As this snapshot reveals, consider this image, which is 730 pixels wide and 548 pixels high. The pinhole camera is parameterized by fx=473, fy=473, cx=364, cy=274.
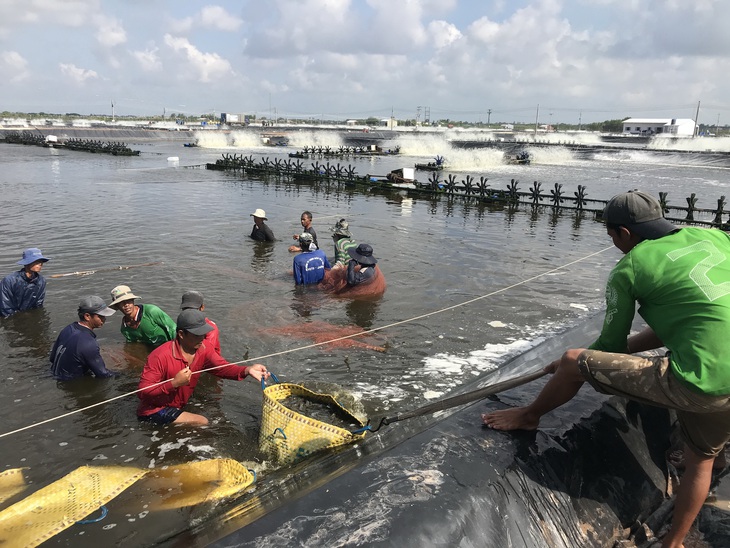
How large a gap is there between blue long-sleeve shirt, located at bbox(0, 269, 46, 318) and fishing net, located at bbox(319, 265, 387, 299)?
575 cm

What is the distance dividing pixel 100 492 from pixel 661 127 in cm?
13287

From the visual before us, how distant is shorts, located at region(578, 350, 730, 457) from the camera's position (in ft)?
8.70

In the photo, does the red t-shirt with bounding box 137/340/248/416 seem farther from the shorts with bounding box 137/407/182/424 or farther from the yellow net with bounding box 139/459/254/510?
the yellow net with bounding box 139/459/254/510

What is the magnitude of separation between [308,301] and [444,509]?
789cm

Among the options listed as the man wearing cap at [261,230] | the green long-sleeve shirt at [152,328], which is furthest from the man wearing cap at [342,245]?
the man wearing cap at [261,230]

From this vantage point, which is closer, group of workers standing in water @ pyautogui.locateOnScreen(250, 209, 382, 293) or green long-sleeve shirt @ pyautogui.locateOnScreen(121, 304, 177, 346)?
A: green long-sleeve shirt @ pyautogui.locateOnScreen(121, 304, 177, 346)

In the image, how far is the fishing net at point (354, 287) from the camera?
10273 mm

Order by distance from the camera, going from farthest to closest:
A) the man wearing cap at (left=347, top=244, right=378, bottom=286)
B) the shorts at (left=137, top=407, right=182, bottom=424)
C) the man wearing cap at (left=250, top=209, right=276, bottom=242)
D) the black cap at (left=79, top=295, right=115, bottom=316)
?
1. the man wearing cap at (left=250, top=209, right=276, bottom=242)
2. the man wearing cap at (left=347, top=244, right=378, bottom=286)
3. the black cap at (left=79, top=295, right=115, bottom=316)
4. the shorts at (left=137, top=407, right=182, bottom=424)

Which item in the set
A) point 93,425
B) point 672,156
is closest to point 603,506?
point 93,425

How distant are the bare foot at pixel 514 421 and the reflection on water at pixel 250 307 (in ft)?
5.77

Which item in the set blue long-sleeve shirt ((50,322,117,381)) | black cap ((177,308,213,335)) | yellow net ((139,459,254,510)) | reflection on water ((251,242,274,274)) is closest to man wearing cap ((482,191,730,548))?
yellow net ((139,459,254,510))

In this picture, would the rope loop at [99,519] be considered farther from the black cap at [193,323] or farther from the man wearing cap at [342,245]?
the man wearing cap at [342,245]

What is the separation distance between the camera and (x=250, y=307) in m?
9.95

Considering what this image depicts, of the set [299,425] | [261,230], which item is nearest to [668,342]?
[299,425]
